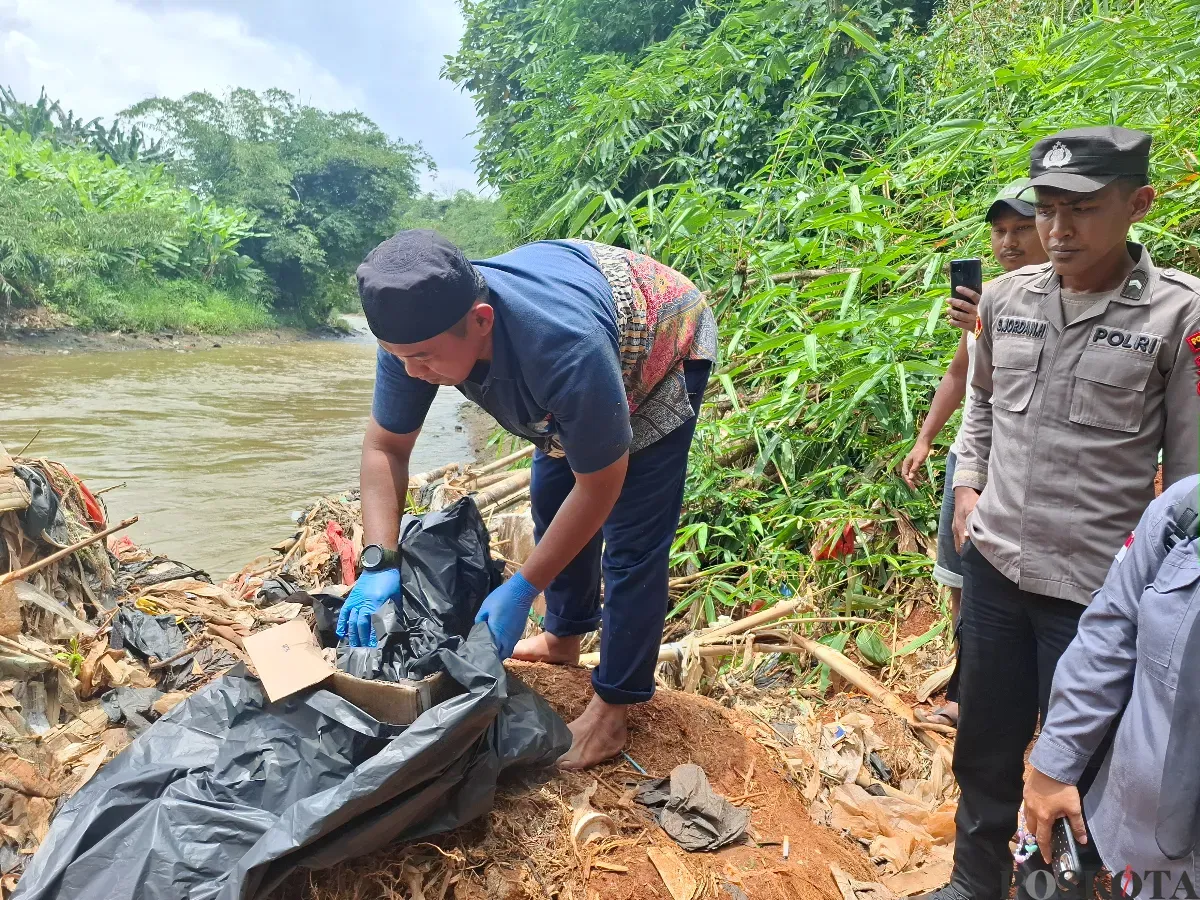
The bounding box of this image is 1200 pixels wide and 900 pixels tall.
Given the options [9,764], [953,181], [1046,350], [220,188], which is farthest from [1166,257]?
[220,188]

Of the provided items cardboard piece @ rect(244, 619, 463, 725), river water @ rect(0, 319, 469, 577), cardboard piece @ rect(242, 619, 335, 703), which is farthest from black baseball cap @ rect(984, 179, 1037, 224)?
river water @ rect(0, 319, 469, 577)

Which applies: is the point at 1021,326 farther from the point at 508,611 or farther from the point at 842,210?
the point at 842,210

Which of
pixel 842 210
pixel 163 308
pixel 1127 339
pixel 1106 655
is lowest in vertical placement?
pixel 163 308

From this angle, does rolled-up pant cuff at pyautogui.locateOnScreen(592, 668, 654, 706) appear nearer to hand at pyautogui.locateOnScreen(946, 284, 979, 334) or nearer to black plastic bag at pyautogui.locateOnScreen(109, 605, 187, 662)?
hand at pyautogui.locateOnScreen(946, 284, 979, 334)

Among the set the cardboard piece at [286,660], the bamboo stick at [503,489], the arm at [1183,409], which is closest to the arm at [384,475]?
the cardboard piece at [286,660]

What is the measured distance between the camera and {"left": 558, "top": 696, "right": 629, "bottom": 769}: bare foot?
203 cm

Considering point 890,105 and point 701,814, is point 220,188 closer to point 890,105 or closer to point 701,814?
point 890,105

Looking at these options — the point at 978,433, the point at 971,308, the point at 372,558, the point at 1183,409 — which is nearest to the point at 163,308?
the point at 372,558

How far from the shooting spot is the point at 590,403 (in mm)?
1616

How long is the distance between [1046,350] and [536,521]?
1.37m

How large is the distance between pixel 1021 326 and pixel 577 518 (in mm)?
1027

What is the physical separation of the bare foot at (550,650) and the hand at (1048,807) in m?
1.44

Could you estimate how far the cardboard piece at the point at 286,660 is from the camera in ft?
5.33

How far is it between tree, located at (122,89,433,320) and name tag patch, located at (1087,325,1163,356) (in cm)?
2959
